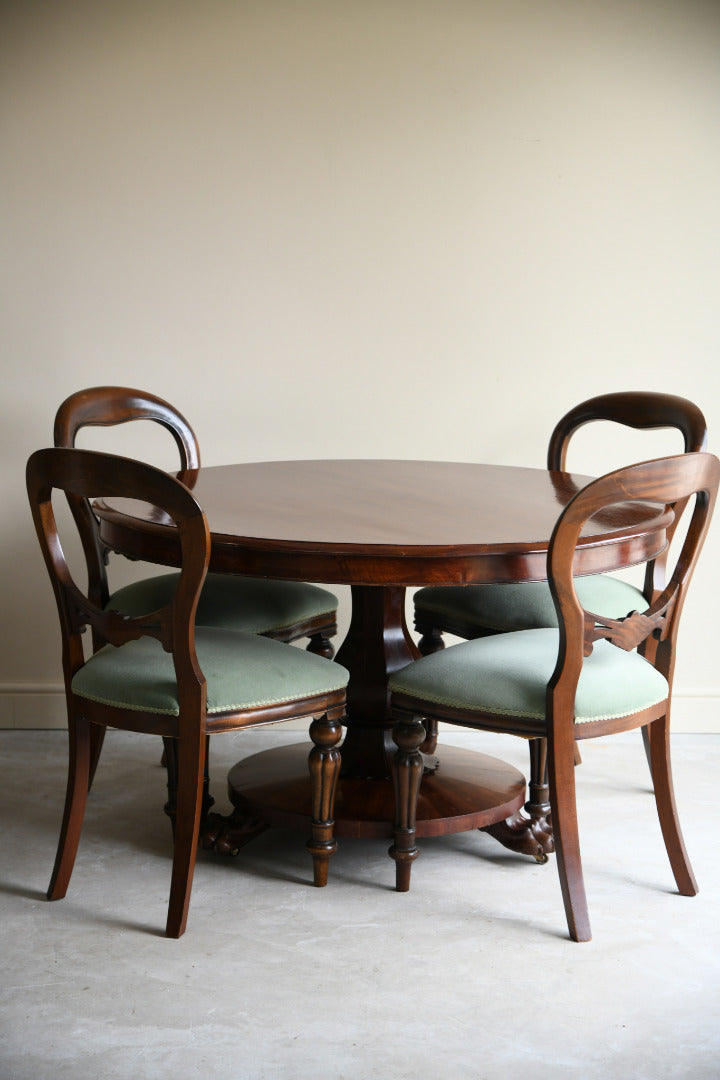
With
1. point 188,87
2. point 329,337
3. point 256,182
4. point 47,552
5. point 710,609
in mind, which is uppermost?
point 188,87

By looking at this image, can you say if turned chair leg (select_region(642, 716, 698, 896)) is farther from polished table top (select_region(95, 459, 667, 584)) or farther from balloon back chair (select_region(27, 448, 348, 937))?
balloon back chair (select_region(27, 448, 348, 937))

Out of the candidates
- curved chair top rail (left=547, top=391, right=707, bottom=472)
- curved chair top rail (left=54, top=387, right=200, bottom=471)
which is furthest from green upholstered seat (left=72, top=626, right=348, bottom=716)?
curved chair top rail (left=547, top=391, right=707, bottom=472)

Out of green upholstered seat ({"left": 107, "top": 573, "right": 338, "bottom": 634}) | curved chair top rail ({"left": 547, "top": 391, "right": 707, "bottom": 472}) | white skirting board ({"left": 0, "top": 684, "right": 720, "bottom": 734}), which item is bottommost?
white skirting board ({"left": 0, "top": 684, "right": 720, "bottom": 734})

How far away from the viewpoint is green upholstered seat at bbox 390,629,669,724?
213 cm

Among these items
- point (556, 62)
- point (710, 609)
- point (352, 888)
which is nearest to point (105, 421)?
point (352, 888)

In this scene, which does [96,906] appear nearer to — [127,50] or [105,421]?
[105,421]

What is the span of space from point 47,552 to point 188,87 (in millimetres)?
1783

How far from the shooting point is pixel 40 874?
2.45m

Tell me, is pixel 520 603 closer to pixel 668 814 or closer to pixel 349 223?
pixel 668 814

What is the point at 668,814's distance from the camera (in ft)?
7.84

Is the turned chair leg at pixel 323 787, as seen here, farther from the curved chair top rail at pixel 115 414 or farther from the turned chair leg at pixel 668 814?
the curved chair top rail at pixel 115 414

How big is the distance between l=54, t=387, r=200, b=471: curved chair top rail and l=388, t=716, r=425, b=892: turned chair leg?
1.14 meters


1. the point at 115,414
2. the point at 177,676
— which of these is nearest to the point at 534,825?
the point at 177,676

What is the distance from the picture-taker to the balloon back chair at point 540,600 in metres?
2.69
